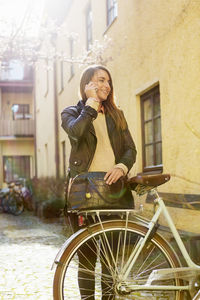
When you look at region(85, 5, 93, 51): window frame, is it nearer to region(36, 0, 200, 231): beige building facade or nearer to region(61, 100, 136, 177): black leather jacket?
region(36, 0, 200, 231): beige building facade

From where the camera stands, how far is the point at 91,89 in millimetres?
3092

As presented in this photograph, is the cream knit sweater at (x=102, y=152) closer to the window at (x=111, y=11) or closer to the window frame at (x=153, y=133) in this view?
the window frame at (x=153, y=133)

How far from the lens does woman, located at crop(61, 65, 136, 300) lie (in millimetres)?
2859

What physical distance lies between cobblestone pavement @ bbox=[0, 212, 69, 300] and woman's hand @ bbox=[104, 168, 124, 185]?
166 centimetres

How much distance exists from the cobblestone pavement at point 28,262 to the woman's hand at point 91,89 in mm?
1903

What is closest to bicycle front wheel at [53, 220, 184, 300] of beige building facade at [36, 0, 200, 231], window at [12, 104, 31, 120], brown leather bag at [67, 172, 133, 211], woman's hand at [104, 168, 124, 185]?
brown leather bag at [67, 172, 133, 211]

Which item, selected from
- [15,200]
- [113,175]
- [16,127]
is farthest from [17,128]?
[113,175]

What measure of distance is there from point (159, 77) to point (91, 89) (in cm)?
384

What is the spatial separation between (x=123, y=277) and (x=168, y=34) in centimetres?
448

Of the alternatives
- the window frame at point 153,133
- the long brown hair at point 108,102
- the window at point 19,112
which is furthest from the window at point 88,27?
the window at point 19,112

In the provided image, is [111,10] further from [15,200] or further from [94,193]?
[15,200]

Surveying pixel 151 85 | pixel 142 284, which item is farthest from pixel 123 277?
pixel 151 85

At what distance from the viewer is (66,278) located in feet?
8.98

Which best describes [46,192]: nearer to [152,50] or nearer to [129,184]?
[152,50]
